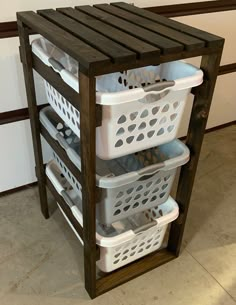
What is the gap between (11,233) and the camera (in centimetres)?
151

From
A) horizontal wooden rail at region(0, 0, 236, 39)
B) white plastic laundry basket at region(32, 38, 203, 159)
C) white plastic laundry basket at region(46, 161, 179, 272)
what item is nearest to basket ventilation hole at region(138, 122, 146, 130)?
white plastic laundry basket at region(32, 38, 203, 159)

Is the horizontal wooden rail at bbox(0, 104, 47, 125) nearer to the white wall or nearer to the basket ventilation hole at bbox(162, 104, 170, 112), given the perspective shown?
the white wall

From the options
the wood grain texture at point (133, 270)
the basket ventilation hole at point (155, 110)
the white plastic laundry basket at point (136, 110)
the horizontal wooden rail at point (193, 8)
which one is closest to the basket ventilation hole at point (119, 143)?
the white plastic laundry basket at point (136, 110)

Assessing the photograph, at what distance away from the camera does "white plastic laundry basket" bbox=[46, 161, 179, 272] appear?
3.85 feet

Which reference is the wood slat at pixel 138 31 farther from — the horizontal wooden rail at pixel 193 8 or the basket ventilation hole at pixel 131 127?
the horizontal wooden rail at pixel 193 8

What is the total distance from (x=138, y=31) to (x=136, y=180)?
16.7 inches

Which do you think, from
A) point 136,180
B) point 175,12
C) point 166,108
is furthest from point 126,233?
point 175,12

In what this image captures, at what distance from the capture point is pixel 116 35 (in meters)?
0.98

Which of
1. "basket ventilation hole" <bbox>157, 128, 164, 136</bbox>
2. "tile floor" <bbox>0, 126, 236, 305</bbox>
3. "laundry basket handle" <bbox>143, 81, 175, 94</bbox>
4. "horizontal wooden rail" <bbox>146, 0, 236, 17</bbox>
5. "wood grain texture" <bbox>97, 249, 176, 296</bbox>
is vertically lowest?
"tile floor" <bbox>0, 126, 236, 305</bbox>

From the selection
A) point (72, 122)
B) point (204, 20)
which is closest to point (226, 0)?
point (204, 20)

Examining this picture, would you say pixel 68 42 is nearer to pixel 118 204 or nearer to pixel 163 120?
pixel 163 120

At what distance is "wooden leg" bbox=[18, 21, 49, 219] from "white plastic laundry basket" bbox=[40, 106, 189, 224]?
0.15ft

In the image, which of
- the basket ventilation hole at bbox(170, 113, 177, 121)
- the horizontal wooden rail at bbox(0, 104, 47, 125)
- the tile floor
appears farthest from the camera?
the horizontal wooden rail at bbox(0, 104, 47, 125)

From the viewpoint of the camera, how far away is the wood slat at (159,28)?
946 millimetres
